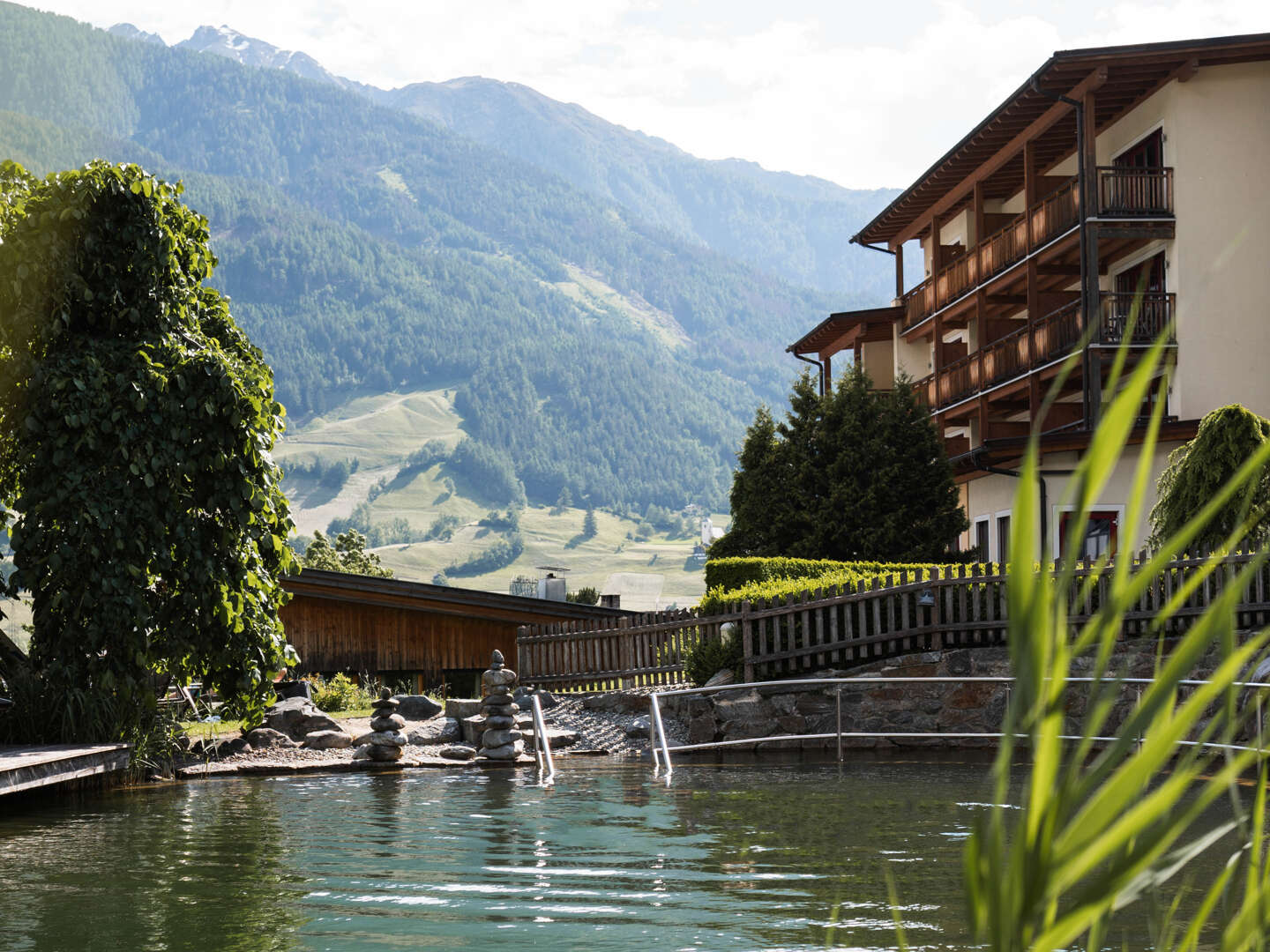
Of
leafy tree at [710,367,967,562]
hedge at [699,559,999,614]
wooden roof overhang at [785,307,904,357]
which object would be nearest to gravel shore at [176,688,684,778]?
hedge at [699,559,999,614]

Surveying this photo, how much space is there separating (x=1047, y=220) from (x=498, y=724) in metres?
19.4

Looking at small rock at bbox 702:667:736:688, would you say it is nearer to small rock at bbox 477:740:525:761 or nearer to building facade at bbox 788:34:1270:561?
small rock at bbox 477:740:525:761

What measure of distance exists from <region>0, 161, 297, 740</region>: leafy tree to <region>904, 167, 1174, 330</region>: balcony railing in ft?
64.6

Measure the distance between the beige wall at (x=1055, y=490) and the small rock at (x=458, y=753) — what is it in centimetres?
1183

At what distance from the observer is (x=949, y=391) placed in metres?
37.4

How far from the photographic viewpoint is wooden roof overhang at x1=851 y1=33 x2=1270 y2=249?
27969 millimetres

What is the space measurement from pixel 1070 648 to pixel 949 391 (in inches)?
1469

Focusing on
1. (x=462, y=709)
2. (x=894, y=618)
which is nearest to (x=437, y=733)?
(x=462, y=709)

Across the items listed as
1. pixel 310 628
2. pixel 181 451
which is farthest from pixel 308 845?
pixel 310 628

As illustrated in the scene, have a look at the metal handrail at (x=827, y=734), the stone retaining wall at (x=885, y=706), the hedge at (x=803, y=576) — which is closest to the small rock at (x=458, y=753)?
the metal handrail at (x=827, y=734)

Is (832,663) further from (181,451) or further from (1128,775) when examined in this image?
(1128,775)

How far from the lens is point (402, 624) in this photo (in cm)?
3192

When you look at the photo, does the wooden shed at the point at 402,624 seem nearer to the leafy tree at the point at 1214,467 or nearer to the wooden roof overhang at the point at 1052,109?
the leafy tree at the point at 1214,467

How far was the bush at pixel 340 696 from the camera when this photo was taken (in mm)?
25125
